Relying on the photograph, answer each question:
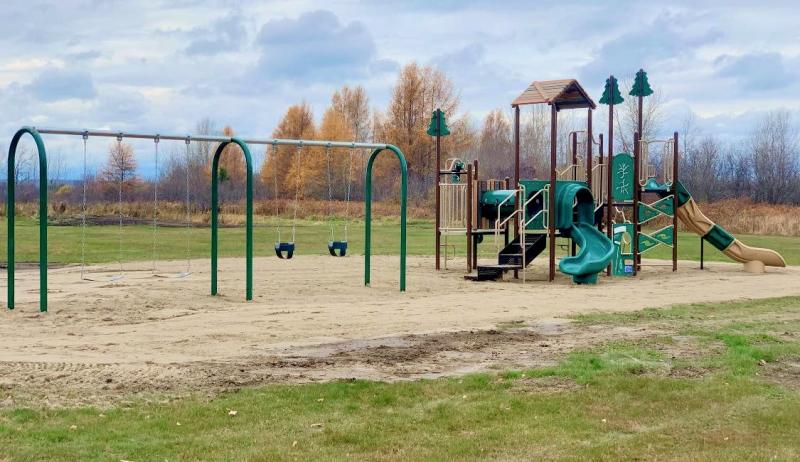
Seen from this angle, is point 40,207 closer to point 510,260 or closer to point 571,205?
point 510,260

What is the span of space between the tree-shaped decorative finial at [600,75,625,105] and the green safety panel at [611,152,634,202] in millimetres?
1435

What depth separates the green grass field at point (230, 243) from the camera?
26703 millimetres

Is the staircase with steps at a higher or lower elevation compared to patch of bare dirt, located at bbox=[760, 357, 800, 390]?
higher

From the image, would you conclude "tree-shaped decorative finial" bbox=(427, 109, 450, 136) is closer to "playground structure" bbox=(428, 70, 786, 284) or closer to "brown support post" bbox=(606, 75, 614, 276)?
"playground structure" bbox=(428, 70, 786, 284)

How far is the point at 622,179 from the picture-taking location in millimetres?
22688

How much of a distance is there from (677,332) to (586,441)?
19.0 feet

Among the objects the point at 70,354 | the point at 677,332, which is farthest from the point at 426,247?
the point at 70,354

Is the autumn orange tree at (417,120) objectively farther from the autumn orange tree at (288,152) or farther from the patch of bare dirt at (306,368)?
the patch of bare dirt at (306,368)

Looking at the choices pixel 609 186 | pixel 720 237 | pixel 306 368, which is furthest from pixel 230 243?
pixel 306 368

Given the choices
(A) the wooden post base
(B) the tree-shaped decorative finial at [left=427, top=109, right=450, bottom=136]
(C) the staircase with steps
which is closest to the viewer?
(C) the staircase with steps

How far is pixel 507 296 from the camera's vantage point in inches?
666

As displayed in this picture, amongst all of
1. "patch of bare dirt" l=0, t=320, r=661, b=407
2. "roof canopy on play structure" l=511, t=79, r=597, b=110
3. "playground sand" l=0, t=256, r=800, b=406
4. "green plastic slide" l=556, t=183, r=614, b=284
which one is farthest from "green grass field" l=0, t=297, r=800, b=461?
"roof canopy on play structure" l=511, t=79, r=597, b=110

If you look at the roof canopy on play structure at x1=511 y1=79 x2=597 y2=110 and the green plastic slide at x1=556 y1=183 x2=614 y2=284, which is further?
the roof canopy on play structure at x1=511 y1=79 x2=597 y2=110

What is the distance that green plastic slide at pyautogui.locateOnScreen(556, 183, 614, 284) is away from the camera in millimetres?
19531
